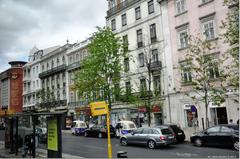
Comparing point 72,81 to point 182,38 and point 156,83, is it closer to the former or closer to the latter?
point 156,83

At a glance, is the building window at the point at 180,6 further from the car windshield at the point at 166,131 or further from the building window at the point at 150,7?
the car windshield at the point at 166,131

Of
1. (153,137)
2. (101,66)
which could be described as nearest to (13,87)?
(101,66)

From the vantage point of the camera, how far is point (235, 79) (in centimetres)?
1794

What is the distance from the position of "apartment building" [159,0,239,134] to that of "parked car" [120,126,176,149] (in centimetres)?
852

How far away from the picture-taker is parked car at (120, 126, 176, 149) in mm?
19266

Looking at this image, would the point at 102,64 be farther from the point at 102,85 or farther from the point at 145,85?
the point at 145,85

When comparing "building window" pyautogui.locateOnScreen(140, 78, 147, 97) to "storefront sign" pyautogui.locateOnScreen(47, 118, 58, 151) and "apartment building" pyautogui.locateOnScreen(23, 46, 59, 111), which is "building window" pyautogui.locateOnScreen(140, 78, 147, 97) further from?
"apartment building" pyautogui.locateOnScreen(23, 46, 59, 111)

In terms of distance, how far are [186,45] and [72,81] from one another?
2728cm

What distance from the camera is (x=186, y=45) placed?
103 ft

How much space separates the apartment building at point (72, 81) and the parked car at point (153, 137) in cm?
2667

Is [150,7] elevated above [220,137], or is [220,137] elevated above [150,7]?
[150,7]

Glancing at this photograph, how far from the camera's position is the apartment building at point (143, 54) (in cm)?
3425

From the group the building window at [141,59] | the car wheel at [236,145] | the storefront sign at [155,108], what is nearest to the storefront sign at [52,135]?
the car wheel at [236,145]

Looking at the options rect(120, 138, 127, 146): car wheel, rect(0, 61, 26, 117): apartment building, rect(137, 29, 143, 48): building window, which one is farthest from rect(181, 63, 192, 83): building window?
rect(0, 61, 26, 117): apartment building
